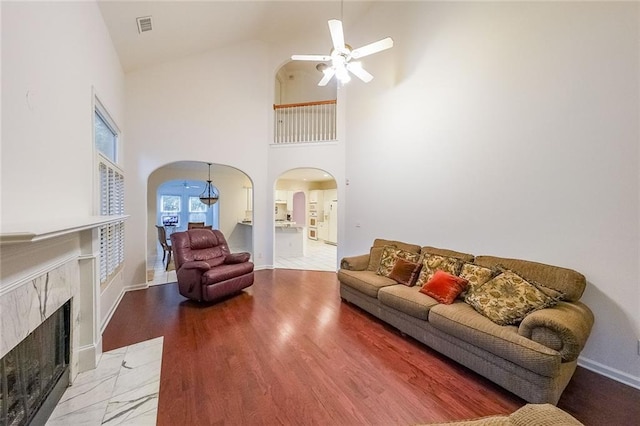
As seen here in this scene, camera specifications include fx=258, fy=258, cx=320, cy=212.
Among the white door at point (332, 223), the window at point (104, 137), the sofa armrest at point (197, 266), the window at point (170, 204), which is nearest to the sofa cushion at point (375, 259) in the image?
the sofa armrest at point (197, 266)

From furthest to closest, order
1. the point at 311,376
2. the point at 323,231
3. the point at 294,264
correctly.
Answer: the point at 323,231 < the point at 294,264 < the point at 311,376

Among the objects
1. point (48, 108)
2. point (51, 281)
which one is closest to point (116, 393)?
point (51, 281)

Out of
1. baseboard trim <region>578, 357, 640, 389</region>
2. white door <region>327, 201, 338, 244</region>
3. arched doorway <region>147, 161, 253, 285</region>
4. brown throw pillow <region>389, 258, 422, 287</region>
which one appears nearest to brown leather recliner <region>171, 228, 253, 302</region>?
brown throw pillow <region>389, 258, 422, 287</region>

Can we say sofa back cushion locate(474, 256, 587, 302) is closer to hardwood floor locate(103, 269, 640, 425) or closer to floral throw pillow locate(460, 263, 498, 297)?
floral throw pillow locate(460, 263, 498, 297)

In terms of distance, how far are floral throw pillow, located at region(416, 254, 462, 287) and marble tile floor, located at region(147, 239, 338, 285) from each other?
2.77m

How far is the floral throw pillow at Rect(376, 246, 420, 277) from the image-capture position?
3498 millimetres

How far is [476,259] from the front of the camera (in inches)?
119

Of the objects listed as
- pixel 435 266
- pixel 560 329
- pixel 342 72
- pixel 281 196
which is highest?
pixel 342 72

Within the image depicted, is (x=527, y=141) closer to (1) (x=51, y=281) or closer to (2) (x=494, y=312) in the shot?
(2) (x=494, y=312)

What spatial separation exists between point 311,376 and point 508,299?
5.97 feet

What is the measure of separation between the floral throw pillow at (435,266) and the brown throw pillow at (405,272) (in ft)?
0.22

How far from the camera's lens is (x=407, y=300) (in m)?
2.72

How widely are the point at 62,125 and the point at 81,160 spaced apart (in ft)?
1.61

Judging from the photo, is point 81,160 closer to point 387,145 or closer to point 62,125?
point 62,125
